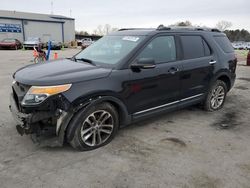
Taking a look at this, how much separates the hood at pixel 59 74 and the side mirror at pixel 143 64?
41 centimetres

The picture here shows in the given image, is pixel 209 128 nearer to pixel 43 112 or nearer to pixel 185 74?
pixel 185 74

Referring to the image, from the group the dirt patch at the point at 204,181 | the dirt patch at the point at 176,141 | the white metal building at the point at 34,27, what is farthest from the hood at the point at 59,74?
the white metal building at the point at 34,27

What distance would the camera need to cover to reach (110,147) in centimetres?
375

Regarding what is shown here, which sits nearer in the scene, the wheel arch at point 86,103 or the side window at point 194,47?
the wheel arch at point 86,103

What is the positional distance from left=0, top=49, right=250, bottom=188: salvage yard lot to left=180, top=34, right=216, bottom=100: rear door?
67 centimetres

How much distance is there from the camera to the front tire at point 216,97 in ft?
17.5

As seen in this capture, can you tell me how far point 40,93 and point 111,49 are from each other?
1.57 metres

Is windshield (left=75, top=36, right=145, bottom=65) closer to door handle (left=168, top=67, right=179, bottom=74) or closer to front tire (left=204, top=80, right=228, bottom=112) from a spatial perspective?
door handle (left=168, top=67, right=179, bottom=74)

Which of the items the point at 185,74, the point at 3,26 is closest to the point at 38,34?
the point at 3,26

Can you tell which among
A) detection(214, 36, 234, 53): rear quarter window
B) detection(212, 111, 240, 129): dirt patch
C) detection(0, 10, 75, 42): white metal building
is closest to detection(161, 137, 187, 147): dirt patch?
detection(212, 111, 240, 129): dirt patch

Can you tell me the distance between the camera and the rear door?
4.62 metres

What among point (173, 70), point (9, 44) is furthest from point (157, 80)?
point (9, 44)

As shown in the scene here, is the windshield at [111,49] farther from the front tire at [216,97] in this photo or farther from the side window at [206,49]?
the front tire at [216,97]

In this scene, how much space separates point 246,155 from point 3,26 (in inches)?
1575
